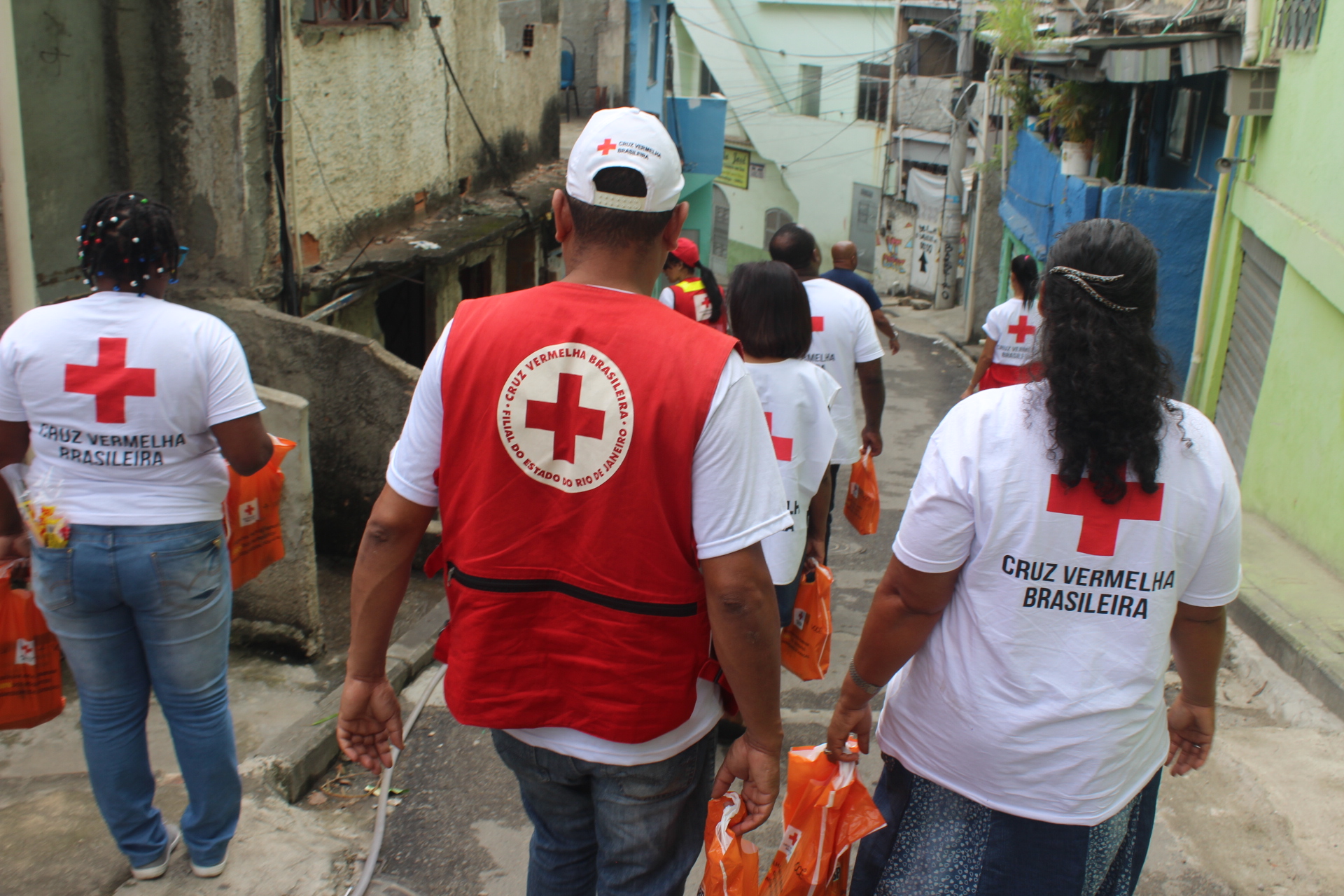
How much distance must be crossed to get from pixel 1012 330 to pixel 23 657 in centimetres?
487

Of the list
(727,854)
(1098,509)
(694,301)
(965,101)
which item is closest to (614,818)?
(727,854)

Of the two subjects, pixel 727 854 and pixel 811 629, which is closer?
pixel 727 854

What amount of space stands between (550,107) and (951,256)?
39.1 feet

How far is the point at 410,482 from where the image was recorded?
1.99 m

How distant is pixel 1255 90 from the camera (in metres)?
7.03

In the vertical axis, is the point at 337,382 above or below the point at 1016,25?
below

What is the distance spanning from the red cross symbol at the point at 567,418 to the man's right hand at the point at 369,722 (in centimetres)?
62

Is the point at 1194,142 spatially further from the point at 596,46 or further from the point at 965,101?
the point at 965,101

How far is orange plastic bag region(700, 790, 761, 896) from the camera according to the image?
200 centimetres

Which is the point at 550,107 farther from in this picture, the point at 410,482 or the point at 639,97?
the point at 410,482

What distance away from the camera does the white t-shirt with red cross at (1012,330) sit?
5.91 metres

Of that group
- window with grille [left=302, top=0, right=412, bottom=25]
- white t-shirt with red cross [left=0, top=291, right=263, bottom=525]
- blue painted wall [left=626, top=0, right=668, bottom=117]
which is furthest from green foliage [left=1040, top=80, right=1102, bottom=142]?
white t-shirt with red cross [left=0, top=291, right=263, bottom=525]

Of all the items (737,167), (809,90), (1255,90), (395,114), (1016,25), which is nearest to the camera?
(1255,90)

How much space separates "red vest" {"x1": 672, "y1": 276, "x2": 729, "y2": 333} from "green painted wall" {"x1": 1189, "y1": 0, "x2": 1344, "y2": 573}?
9.93 ft
